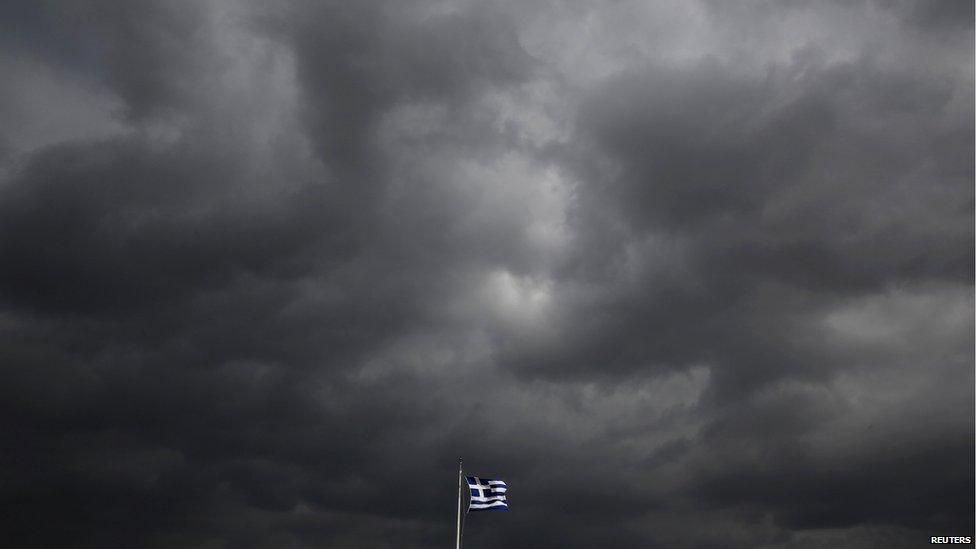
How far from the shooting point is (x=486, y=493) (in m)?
105

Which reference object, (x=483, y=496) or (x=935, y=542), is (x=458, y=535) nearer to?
(x=483, y=496)

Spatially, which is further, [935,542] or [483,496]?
[935,542]

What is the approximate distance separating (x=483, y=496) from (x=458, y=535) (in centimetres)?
618

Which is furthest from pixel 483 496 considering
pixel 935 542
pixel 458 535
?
pixel 935 542

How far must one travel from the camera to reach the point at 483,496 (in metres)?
105

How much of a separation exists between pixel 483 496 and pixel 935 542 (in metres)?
137

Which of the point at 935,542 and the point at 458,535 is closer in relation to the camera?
the point at 458,535

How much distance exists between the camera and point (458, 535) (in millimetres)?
104688

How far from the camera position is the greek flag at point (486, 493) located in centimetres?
10351

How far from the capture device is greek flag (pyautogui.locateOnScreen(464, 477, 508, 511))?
340 ft

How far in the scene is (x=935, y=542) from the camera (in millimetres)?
184875
